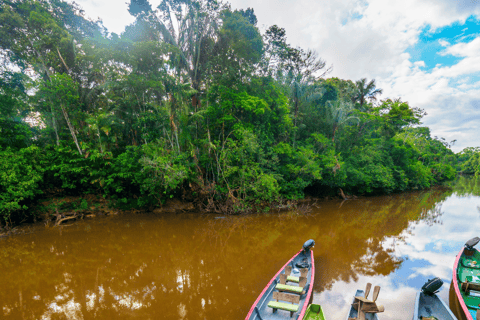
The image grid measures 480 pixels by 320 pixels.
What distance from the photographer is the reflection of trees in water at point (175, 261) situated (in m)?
5.95

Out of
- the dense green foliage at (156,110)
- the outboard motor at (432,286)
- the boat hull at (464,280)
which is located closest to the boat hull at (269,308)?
the outboard motor at (432,286)

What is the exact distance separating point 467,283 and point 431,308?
4.37 ft

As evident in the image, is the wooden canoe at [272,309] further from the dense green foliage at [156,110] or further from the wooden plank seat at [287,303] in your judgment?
the dense green foliage at [156,110]

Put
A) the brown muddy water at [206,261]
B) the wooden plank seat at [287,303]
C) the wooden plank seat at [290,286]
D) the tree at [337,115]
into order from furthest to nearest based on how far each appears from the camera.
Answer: the tree at [337,115] < the brown muddy water at [206,261] < the wooden plank seat at [290,286] < the wooden plank seat at [287,303]

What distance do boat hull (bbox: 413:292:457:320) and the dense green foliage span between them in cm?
935

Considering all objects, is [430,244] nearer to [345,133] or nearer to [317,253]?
[317,253]

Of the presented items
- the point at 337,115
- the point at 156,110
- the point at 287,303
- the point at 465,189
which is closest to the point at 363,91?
the point at 337,115

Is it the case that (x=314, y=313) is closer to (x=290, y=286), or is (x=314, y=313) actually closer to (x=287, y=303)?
(x=287, y=303)

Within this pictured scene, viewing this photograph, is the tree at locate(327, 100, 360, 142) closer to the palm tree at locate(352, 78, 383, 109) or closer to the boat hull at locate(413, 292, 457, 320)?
the palm tree at locate(352, 78, 383, 109)

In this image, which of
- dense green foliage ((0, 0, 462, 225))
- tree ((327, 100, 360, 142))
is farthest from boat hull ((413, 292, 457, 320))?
tree ((327, 100, 360, 142))

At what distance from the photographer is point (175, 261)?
28.0 ft

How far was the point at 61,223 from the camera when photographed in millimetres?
13086

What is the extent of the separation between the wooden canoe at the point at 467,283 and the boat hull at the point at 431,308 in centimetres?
31

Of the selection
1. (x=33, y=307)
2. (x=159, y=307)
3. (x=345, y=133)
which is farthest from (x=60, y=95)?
(x=345, y=133)
